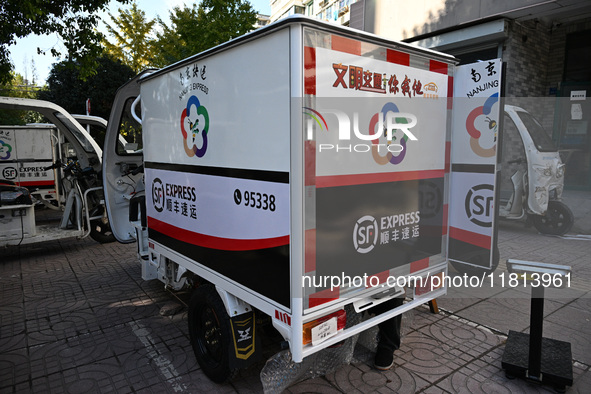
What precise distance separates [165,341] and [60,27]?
7654 millimetres

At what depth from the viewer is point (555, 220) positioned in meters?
7.07

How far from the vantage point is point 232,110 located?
106 inches

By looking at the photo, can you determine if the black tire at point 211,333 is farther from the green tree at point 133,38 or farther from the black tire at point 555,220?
the green tree at point 133,38

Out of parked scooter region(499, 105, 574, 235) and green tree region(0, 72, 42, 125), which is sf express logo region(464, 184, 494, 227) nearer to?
parked scooter region(499, 105, 574, 235)

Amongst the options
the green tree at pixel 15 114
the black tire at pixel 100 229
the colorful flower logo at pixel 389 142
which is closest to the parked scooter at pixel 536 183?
the colorful flower logo at pixel 389 142

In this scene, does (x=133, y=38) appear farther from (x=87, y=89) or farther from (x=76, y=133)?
(x=76, y=133)

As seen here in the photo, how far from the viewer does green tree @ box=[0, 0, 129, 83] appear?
288 inches

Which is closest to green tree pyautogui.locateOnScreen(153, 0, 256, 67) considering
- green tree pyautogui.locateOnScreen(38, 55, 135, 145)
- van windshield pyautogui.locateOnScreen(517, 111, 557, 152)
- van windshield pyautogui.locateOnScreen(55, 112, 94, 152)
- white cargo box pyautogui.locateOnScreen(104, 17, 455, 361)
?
green tree pyautogui.locateOnScreen(38, 55, 135, 145)

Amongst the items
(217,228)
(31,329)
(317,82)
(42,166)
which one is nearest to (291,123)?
(317,82)

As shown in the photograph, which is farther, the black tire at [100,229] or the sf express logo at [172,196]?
the black tire at [100,229]

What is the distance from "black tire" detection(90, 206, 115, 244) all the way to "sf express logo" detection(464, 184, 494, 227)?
19.0 feet

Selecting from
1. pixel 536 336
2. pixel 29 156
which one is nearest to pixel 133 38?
pixel 29 156

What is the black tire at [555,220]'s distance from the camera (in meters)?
6.95

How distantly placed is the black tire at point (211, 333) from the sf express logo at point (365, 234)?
1.10m
